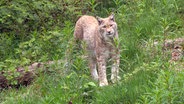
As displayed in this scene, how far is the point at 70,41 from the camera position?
8.13 meters

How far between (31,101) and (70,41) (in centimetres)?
141

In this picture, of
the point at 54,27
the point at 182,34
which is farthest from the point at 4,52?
the point at 182,34

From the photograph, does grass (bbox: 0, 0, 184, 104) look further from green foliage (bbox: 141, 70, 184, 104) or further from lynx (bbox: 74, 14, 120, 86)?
lynx (bbox: 74, 14, 120, 86)

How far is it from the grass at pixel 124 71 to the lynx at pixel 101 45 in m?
0.21

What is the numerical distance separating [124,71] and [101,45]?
0.65 metres

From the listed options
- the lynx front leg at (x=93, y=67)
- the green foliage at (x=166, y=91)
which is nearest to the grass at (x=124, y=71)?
the green foliage at (x=166, y=91)

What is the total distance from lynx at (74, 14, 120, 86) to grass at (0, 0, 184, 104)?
0.21m

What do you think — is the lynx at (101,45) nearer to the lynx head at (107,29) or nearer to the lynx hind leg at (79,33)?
the lynx head at (107,29)

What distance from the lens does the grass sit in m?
6.32

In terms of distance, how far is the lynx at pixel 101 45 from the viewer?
7.79 m

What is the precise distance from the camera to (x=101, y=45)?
26.5ft

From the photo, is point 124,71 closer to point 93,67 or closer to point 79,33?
point 93,67

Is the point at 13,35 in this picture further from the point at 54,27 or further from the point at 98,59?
the point at 98,59

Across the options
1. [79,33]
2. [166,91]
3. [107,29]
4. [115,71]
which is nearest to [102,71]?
[107,29]
